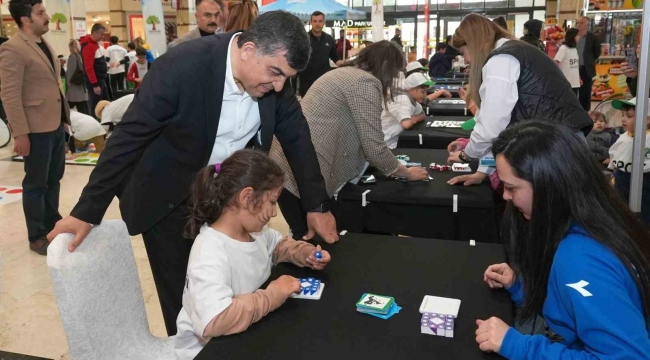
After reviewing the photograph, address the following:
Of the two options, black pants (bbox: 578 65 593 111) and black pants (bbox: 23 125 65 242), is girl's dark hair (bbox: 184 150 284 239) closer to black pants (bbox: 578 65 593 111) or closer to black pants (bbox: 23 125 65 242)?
black pants (bbox: 23 125 65 242)

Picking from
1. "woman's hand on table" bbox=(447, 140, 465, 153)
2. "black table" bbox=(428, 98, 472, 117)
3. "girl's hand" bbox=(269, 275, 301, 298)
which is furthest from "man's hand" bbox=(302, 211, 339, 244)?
"black table" bbox=(428, 98, 472, 117)

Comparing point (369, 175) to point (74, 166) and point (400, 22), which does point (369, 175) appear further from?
point (400, 22)

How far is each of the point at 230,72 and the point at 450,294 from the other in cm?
95

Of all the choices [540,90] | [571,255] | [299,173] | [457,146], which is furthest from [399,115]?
[571,255]

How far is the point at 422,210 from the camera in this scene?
8.11 feet

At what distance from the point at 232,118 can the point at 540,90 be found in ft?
4.57

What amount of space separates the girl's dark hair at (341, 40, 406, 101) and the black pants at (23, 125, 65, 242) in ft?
6.85

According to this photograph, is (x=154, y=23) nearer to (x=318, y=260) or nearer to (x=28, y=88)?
(x=28, y=88)

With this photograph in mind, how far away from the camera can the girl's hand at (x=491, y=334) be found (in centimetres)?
117

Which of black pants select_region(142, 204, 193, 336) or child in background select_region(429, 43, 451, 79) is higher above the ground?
child in background select_region(429, 43, 451, 79)

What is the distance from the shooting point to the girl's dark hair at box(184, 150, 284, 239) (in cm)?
151

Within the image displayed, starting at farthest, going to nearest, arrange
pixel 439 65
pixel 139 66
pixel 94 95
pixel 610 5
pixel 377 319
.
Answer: pixel 439 65, pixel 139 66, pixel 94 95, pixel 610 5, pixel 377 319

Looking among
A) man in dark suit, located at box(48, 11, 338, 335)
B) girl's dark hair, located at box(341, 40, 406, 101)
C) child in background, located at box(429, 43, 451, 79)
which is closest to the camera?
man in dark suit, located at box(48, 11, 338, 335)

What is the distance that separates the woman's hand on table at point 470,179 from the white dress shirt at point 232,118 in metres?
1.11
